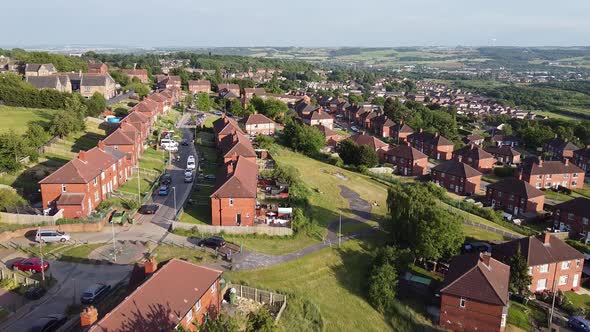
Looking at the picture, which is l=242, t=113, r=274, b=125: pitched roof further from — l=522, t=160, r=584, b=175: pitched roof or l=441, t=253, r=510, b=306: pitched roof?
l=441, t=253, r=510, b=306: pitched roof

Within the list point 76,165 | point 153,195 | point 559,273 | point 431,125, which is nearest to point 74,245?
point 76,165

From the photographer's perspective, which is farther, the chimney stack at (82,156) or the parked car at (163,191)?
the parked car at (163,191)

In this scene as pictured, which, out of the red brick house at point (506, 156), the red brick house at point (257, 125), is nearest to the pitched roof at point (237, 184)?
the red brick house at point (257, 125)

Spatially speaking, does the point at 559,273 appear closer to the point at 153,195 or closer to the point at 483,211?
the point at 483,211

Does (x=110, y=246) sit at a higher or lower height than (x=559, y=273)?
higher

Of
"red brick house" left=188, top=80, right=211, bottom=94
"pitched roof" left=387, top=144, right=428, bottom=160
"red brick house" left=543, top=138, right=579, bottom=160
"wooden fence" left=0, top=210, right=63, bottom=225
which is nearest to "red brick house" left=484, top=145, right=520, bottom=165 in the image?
"red brick house" left=543, top=138, right=579, bottom=160

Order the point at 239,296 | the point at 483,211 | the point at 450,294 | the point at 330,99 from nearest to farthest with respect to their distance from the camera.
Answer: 1. the point at 239,296
2. the point at 450,294
3. the point at 483,211
4. the point at 330,99

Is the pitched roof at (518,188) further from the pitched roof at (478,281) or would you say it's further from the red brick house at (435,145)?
the pitched roof at (478,281)
